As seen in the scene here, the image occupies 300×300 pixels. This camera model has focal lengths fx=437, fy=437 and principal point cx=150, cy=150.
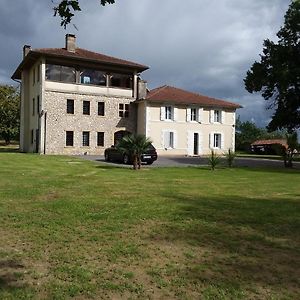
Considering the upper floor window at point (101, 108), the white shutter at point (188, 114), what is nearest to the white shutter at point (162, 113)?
the white shutter at point (188, 114)

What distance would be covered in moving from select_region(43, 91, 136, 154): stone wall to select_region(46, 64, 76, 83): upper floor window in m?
1.36

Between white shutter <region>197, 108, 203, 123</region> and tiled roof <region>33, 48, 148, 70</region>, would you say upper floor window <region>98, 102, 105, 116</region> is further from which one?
white shutter <region>197, 108, 203, 123</region>

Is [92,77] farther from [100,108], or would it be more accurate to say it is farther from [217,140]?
[217,140]

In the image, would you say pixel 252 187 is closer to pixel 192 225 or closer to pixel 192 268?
pixel 192 225

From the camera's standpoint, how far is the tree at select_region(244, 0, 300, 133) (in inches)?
1344

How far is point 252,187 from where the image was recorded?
1463 cm

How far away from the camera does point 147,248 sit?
6.11 metres

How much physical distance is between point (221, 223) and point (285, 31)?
3332 centimetres

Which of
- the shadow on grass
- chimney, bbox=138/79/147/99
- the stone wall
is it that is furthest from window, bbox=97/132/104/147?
the shadow on grass

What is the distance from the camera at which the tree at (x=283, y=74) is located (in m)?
34.1

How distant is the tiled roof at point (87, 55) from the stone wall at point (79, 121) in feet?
11.4

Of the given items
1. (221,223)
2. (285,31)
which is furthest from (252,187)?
(285,31)

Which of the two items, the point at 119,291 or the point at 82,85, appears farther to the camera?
the point at 82,85

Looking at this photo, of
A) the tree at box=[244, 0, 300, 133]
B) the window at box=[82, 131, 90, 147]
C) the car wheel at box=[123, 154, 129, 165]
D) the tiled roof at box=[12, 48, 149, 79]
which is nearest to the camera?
the car wheel at box=[123, 154, 129, 165]
